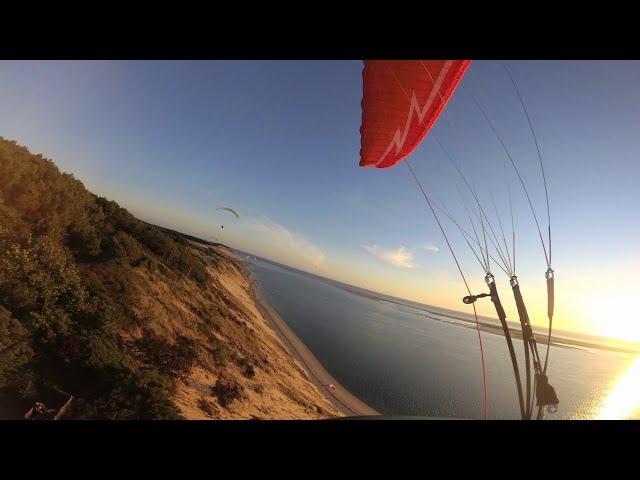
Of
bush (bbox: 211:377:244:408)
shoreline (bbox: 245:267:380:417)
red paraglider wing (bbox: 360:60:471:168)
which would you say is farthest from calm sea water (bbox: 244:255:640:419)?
red paraglider wing (bbox: 360:60:471:168)

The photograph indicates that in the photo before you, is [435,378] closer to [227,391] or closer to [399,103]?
[227,391]

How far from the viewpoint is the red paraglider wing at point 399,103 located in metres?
4.77

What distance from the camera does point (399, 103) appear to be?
5.70 m

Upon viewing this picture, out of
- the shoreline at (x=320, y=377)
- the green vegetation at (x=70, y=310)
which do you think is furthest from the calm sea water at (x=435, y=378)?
the green vegetation at (x=70, y=310)

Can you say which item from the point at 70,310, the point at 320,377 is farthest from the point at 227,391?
the point at 320,377

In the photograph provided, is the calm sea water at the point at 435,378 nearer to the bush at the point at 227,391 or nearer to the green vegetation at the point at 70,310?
the bush at the point at 227,391

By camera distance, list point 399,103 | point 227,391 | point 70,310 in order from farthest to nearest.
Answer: point 227,391 → point 70,310 → point 399,103

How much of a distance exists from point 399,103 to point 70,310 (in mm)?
9485

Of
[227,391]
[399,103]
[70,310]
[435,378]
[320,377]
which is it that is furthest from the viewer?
[435,378]

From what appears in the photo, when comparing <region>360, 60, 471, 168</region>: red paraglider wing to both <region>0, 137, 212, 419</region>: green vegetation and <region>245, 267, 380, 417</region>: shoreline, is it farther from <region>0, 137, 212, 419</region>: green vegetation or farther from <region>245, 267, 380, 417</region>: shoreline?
<region>245, 267, 380, 417</region>: shoreline

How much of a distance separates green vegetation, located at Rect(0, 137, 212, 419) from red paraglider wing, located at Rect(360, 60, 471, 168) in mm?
7396
